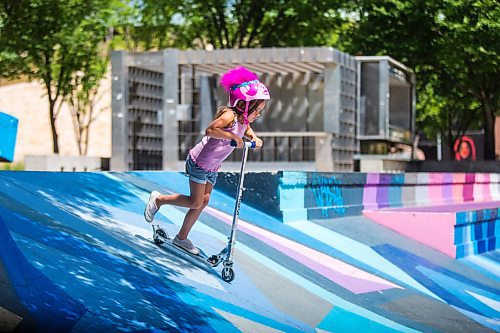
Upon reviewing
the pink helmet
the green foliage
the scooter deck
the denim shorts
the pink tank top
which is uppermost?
the green foliage

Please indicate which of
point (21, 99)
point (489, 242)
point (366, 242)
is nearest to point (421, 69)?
point (489, 242)

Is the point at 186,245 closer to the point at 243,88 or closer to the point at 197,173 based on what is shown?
the point at 197,173

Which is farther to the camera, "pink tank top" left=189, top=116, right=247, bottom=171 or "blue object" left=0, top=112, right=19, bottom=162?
"blue object" left=0, top=112, right=19, bottom=162

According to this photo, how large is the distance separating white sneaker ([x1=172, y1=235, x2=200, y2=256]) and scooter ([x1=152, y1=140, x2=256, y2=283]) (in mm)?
29

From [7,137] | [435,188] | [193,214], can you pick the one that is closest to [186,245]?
[193,214]

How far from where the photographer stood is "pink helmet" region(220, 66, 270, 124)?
8.38 m

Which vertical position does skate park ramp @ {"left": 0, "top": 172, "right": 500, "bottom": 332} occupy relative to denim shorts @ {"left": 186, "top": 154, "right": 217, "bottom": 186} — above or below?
below

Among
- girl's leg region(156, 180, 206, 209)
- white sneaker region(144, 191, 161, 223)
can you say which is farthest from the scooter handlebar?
white sneaker region(144, 191, 161, 223)

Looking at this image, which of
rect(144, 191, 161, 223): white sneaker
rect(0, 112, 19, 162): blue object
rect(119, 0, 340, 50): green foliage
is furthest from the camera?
rect(119, 0, 340, 50): green foliage

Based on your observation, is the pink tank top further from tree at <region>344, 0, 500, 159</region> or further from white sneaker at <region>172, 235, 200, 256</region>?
tree at <region>344, 0, 500, 159</region>

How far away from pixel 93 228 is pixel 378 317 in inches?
123

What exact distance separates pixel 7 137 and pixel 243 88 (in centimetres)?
290

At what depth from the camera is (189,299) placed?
24.7 feet

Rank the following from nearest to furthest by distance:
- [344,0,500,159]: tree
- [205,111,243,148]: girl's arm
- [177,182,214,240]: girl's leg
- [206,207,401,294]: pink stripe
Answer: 1. [205,111,243,148]: girl's arm
2. [177,182,214,240]: girl's leg
3. [206,207,401,294]: pink stripe
4. [344,0,500,159]: tree
